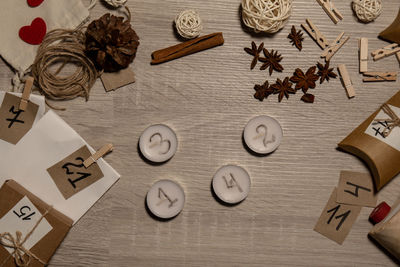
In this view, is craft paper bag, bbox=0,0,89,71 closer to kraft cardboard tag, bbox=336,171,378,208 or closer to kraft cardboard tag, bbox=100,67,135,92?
kraft cardboard tag, bbox=100,67,135,92

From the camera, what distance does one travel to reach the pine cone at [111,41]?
96 cm

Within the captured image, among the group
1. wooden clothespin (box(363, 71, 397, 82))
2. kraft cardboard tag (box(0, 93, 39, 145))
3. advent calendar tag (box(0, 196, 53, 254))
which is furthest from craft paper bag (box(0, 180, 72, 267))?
wooden clothespin (box(363, 71, 397, 82))

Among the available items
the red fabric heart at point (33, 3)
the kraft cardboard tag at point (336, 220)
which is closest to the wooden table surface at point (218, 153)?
the kraft cardboard tag at point (336, 220)

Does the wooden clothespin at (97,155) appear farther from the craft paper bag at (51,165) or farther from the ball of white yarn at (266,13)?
the ball of white yarn at (266,13)

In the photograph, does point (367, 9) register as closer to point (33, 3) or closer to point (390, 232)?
point (390, 232)

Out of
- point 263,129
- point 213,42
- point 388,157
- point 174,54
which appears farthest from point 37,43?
point 388,157

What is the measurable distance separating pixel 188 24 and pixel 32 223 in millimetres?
656

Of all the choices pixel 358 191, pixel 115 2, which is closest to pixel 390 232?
pixel 358 191

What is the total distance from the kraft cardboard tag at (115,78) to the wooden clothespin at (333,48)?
53 cm

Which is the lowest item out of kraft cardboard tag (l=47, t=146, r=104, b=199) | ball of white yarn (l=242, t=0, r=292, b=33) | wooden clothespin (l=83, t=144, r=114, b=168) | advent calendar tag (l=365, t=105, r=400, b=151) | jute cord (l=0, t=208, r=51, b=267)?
jute cord (l=0, t=208, r=51, b=267)

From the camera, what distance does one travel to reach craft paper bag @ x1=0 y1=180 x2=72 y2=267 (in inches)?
38.7

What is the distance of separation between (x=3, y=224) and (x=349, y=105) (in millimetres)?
968

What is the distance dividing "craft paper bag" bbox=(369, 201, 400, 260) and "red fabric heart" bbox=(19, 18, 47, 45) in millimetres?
1019

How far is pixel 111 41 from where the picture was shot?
0.96 metres
